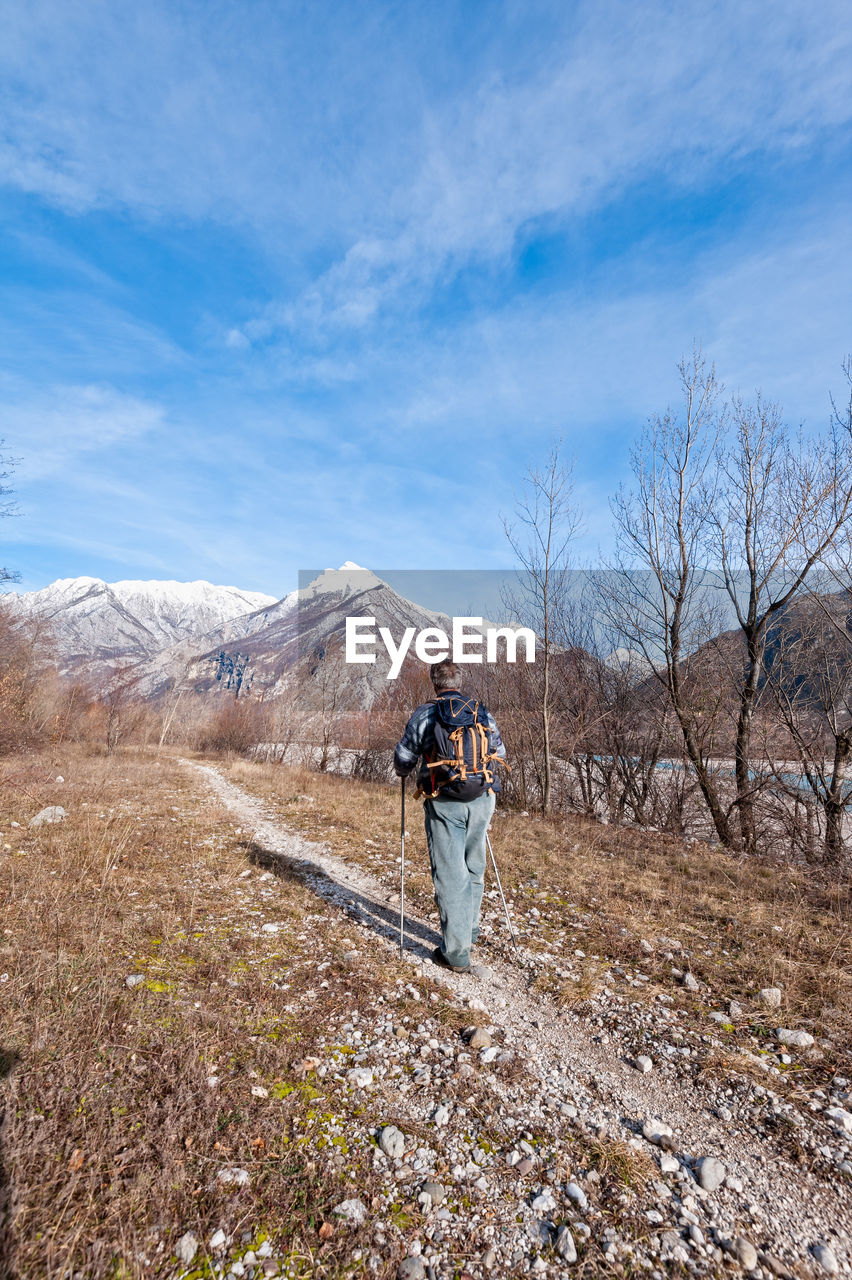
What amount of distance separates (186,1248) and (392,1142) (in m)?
1.08

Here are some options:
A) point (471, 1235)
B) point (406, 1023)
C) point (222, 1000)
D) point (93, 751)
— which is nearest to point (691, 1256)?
point (471, 1235)

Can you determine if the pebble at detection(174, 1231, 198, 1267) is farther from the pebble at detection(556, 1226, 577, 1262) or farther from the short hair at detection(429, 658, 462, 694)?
the short hair at detection(429, 658, 462, 694)

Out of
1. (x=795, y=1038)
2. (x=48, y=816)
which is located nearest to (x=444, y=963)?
(x=795, y=1038)

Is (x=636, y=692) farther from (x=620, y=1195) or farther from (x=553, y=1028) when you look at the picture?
(x=620, y=1195)

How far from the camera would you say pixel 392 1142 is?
2.94 meters

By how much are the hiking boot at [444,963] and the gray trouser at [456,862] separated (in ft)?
0.15

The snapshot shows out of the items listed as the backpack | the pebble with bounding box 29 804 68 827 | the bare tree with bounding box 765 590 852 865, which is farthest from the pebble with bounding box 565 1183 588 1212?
the bare tree with bounding box 765 590 852 865

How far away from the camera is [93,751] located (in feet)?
101

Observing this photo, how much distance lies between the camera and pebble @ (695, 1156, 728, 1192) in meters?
2.71

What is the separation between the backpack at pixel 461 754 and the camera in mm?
5023

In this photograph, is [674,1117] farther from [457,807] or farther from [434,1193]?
[457,807]

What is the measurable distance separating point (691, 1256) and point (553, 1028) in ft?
6.26

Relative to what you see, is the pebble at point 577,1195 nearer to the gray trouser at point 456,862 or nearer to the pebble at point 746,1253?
the pebble at point 746,1253

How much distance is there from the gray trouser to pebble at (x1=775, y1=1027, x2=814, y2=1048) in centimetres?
249
